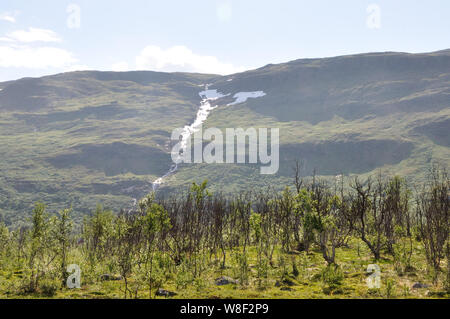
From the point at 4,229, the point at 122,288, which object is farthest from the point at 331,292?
the point at 4,229

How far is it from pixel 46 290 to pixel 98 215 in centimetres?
2057

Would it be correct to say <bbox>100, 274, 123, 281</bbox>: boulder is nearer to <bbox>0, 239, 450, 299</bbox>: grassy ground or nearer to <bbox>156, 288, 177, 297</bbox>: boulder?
<bbox>0, 239, 450, 299</bbox>: grassy ground

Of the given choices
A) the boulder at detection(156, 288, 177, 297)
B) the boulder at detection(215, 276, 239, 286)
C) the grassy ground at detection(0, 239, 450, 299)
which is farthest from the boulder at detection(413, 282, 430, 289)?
the boulder at detection(156, 288, 177, 297)

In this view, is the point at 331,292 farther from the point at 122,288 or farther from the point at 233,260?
the point at 122,288

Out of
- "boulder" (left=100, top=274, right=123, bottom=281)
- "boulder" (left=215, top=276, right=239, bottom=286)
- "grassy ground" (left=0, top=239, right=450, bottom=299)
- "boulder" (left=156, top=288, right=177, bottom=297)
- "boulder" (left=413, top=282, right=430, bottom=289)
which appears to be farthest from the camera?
"boulder" (left=100, top=274, right=123, bottom=281)

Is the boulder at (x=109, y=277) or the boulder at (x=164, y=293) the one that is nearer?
the boulder at (x=164, y=293)

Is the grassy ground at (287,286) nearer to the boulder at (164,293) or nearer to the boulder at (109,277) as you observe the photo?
the boulder at (164,293)

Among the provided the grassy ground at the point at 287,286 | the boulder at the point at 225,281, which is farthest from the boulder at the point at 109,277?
the boulder at the point at 225,281

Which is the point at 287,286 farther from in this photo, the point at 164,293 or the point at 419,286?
the point at 164,293

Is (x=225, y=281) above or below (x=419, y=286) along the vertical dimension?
below

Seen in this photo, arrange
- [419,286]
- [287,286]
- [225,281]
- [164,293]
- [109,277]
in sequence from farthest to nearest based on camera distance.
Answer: [109,277], [225,281], [287,286], [164,293], [419,286]

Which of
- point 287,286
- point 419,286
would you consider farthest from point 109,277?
point 419,286

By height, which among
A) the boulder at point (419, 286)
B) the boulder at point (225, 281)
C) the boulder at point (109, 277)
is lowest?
the boulder at point (109, 277)
